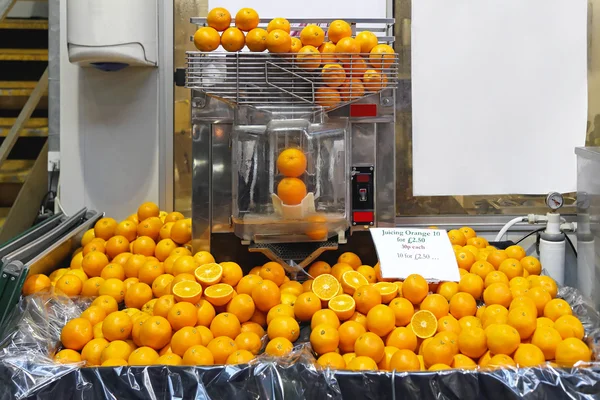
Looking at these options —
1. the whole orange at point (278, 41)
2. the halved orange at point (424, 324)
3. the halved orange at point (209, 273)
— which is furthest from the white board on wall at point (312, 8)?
the halved orange at point (424, 324)

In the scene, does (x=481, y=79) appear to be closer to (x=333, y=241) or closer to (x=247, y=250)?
(x=333, y=241)

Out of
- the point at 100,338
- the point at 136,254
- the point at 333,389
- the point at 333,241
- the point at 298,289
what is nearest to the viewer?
the point at 333,389

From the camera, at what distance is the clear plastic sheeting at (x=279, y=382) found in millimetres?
1414

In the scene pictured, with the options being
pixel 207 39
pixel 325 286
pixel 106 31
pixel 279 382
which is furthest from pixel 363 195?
pixel 106 31

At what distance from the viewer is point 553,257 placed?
2.36 m

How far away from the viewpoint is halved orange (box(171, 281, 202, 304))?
175cm

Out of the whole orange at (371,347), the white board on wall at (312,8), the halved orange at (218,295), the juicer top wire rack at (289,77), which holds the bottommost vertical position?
the whole orange at (371,347)

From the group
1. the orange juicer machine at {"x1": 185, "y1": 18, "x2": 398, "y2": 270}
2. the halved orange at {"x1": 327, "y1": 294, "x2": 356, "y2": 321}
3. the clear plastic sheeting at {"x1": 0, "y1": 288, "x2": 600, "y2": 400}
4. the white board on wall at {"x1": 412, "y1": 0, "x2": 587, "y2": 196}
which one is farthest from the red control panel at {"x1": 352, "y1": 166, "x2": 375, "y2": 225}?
the white board on wall at {"x1": 412, "y1": 0, "x2": 587, "y2": 196}

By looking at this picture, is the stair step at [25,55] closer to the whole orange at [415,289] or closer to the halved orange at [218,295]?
the halved orange at [218,295]

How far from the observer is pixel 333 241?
2.07 m

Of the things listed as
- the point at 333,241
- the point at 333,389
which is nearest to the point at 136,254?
the point at 333,241

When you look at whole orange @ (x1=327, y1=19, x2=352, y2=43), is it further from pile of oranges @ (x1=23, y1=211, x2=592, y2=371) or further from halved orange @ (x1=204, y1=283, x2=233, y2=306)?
halved orange @ (x1=204, y1=283, x2=233, y2=306)

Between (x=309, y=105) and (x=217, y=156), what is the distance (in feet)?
1.19

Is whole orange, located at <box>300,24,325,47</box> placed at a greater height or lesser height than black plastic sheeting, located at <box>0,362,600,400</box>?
greater
